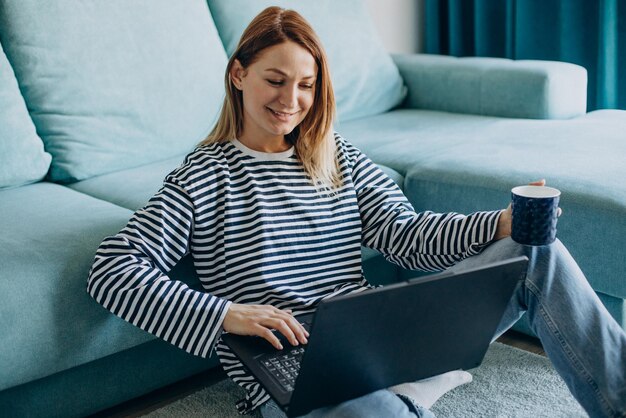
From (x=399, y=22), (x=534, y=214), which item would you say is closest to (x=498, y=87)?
(x=399, y=22)

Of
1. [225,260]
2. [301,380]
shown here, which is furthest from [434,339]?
[225,260]

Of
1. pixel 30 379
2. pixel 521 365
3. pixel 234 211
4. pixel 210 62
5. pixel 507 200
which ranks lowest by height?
pixel 521 365

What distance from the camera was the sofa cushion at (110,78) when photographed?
195cm

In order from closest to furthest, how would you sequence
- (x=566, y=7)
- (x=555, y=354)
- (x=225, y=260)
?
(x=555, y=354)
(x=225, y=260)
(x=566, y=7)

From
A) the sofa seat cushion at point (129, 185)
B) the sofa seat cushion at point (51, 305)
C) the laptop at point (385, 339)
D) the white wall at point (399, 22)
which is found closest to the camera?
the laptop at point (385, 339)

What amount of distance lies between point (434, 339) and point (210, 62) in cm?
126

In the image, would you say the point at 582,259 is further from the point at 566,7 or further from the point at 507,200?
the point at 566,7

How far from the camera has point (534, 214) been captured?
1.28 metres

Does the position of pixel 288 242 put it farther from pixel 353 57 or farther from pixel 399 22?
pixel 399 22

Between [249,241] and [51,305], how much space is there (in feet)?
1.15

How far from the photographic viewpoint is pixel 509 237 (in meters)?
1.39

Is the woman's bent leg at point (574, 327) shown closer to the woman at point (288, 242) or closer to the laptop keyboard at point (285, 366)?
the woman at point (288, 242)

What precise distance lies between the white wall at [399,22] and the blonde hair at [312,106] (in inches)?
69.2

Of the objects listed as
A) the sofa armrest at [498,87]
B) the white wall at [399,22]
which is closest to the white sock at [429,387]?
the sofa armrest at [498,87]
